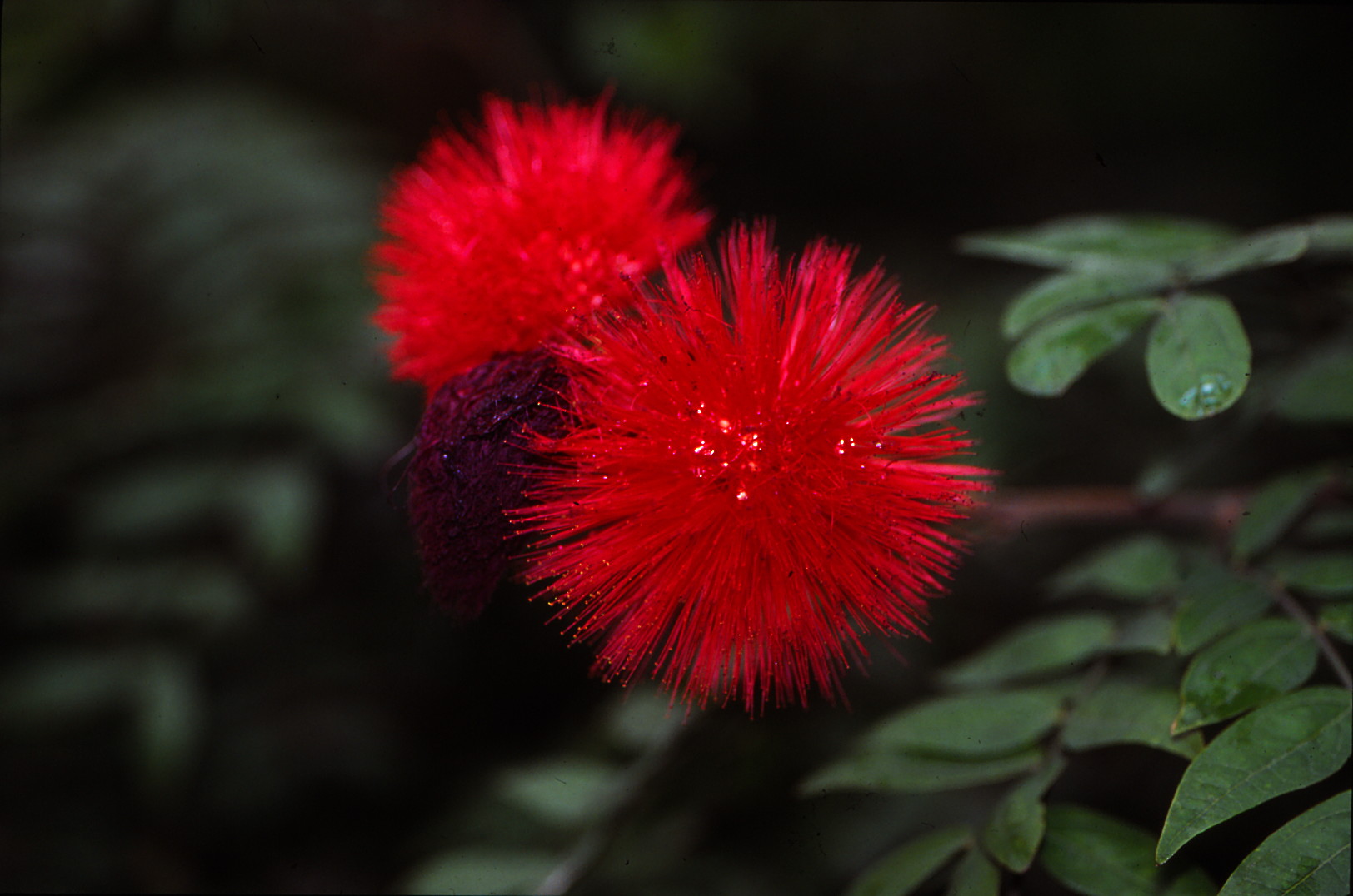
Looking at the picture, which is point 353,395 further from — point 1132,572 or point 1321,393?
point 1321,393

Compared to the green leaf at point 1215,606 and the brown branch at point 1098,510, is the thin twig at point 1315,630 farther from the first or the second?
the brown branch at point 1098,510

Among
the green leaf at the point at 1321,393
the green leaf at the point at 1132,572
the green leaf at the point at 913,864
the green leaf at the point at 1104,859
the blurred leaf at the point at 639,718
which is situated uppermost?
the green leaf at the point at 1321,393

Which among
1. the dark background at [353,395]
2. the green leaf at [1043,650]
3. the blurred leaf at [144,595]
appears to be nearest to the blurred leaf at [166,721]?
the dark background at [353,395]

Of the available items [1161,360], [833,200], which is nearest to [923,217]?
[833,200]

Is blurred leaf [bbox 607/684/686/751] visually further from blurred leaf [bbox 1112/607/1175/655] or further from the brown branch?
blurred leaf [bbox 1112/607/1175/655]

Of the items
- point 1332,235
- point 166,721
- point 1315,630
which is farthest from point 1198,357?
point 166,721

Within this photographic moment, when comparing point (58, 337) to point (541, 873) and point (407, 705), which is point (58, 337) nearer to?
point (407, 705)
